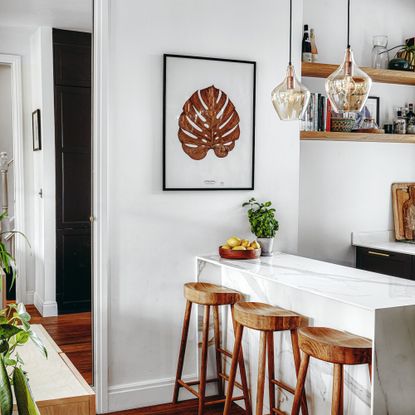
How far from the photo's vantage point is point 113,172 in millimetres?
3420

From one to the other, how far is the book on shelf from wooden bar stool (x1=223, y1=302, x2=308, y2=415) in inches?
58.0

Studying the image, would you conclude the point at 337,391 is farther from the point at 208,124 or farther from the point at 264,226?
the point at 208,124

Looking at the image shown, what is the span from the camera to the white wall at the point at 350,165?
14.1ft

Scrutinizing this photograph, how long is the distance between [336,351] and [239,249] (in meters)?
1.23

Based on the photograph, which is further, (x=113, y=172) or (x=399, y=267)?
(x=399, y=267)

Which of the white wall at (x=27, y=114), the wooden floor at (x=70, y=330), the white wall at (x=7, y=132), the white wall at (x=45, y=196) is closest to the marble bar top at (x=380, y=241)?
the wooden floor at (x=70, y=330)

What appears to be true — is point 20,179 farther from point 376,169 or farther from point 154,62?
point 376,169

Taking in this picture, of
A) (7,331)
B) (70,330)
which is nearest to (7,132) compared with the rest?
(70,330)

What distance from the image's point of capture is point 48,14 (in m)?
3.97

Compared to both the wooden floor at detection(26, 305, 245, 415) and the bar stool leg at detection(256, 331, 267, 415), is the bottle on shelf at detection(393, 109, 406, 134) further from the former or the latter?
the wooden floor at detection(26, 305, 245, 415)

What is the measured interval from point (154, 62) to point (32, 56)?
121 cm

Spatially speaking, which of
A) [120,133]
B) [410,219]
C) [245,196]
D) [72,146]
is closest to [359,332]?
[245,196]

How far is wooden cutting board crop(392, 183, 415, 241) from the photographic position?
4.66 m

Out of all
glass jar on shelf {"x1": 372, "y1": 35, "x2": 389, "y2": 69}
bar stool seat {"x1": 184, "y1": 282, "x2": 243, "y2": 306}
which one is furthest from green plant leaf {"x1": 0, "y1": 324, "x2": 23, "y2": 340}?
glass jar on shelf {"x1": 372, "y1": 35, "x2": 389, "y2": 69}
